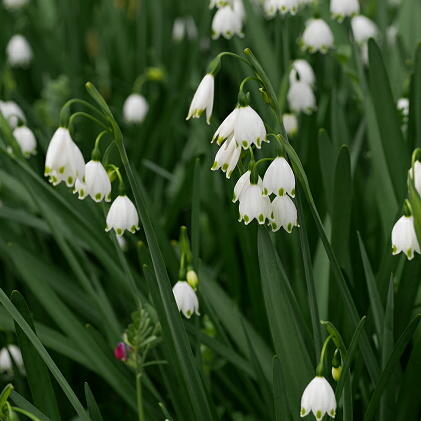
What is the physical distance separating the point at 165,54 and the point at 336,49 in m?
1.58

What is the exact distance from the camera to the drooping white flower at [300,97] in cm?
279

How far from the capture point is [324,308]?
7.86 ft

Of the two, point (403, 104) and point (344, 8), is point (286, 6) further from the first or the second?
point (403, 104)

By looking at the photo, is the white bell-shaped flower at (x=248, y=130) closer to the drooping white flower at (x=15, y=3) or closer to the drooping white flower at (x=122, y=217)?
the drooping white flower at (x=122, y=217)

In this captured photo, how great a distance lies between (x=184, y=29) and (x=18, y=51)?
0.86m

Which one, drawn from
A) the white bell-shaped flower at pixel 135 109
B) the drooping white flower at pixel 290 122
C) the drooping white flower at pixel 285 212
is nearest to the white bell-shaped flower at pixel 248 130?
the drooping white flower at pixel 285 212

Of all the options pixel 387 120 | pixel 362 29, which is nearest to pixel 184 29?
pixel 362 29

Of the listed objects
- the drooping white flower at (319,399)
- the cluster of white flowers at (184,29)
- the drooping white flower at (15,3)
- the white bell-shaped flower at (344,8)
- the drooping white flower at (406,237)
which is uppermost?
the drooping white flower at (15,3)

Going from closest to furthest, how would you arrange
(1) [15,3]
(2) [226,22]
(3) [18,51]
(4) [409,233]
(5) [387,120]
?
1. (4) [409,233]
2. (5) [387,120]
3. (2) [226,22]
4. (3) [18,51]
5. (1) [15,3]

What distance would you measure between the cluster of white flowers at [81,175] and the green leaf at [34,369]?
255 mm

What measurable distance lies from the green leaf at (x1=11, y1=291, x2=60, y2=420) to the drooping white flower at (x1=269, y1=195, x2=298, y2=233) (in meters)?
0.57

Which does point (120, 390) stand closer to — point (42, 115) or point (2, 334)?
point (2, 334)

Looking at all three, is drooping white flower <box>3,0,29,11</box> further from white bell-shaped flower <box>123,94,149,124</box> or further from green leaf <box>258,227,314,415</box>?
green leaf <box>258,227,314,415</box>

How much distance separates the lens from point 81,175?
1.68 meters
